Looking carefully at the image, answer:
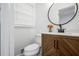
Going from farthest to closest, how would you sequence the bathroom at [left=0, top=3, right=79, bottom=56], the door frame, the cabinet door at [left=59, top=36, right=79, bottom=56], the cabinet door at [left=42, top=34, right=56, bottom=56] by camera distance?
1. the bathroom at [left=0, top=3, right=79, bottom=56]
2. the door frame
3. the cabinet door at [left=42, top=34, right=56, bottom=56]
4. the cabinet door at [left=59, top=36, right=79, bottom=56]

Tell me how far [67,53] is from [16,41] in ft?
4.35

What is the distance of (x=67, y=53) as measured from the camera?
1681mm

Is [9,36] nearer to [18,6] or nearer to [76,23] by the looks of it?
[18,6]

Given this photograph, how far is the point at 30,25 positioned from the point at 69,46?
1625 millimetres

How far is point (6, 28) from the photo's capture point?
213cm

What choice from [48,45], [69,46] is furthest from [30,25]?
[69,46]

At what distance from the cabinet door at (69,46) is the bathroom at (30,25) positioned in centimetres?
62

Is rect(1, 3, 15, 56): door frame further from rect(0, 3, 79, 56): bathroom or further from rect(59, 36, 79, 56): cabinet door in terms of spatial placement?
rect(59, 36, 79, 56): cabinet door

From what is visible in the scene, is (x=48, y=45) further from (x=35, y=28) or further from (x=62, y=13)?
(x=35, y=28)

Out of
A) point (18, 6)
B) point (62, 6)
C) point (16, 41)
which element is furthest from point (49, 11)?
point (16, 41)

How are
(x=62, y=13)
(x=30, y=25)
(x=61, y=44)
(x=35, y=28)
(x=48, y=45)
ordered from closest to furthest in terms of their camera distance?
(x=61, y=44), (x=48, y=45), (x=62, y=13), (x=30, y=25), (x=35, y=28)

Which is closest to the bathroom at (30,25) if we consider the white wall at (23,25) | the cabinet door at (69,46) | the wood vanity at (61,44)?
the white wall at (23,25)

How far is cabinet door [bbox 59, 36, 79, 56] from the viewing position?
5.04ft

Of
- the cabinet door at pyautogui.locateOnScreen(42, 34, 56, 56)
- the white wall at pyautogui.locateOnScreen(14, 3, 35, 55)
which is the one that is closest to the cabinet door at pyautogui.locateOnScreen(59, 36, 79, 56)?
the cabinet door at pyautogui.locateOnScreen(42, 34, 56, 56)
